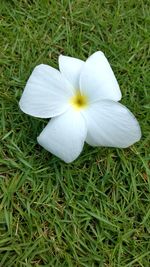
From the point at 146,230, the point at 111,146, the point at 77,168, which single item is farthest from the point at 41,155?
the point at 146,230

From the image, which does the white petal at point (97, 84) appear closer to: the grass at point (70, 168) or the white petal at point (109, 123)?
the white petal at point (109, 123)

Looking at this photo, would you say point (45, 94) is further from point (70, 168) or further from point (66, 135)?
point (70, 168)

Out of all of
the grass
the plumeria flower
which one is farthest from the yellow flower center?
the grass

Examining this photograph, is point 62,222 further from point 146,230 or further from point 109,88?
point 109,88

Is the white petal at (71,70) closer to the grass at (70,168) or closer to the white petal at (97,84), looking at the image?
the white petal at (97,84)

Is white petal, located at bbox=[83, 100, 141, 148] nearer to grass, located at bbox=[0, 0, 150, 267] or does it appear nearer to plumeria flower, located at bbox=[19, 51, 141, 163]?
plumeria flower, located at bbox=[19, 51, 141, 163]

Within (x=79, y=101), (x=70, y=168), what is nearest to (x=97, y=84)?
(x=79, y=101)

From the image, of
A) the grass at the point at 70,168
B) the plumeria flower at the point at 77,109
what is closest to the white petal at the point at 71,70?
the plumeria flower at the point at 77,109

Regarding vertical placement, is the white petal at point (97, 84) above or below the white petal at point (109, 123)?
above
